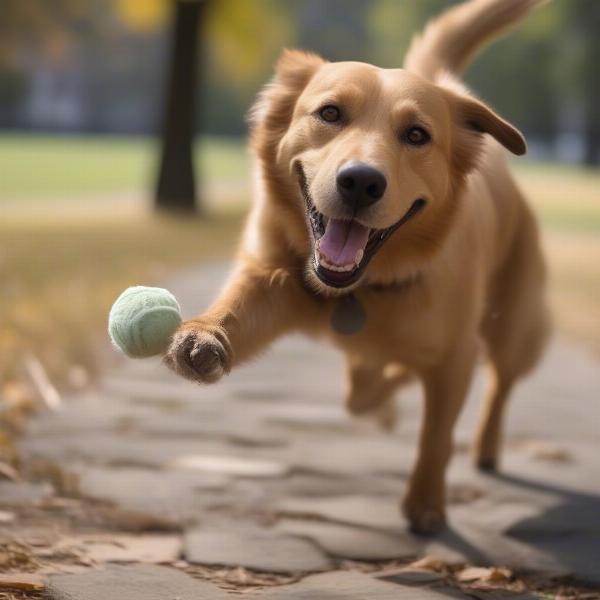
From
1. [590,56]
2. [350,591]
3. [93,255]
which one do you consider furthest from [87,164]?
[350,591]

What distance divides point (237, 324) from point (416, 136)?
0.75m

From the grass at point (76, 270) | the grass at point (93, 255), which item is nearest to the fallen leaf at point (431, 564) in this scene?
the grass at point (93, 255)

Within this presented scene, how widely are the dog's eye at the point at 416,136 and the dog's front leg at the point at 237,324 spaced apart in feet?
1.80

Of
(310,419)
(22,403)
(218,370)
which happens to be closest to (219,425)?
(310,419)

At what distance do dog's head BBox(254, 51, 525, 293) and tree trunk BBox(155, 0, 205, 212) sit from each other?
1004cm

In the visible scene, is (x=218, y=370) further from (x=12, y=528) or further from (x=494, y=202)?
(x=494, y=202)

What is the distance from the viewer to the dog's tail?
4051mm

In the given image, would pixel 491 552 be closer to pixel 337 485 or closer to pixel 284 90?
pixel 337 485

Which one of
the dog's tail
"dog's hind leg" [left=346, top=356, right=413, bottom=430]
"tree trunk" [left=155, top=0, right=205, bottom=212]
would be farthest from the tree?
"dog's hind leg" [left=346, top=356, right=413, bottom=430]

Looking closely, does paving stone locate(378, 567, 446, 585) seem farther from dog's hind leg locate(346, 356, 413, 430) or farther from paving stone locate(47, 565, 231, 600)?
dog's hind leg locate(346, 356, 413, 430)

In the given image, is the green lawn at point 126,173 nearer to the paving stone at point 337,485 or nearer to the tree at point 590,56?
the tree at point 590,56

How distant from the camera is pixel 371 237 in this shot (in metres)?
2.86

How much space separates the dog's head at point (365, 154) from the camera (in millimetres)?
2730

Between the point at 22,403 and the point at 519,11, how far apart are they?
2.59 m
